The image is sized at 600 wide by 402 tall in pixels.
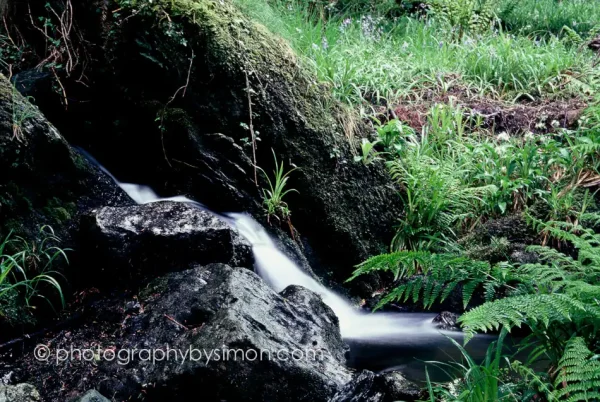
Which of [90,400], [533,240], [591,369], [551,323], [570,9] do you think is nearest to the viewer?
[591,369]

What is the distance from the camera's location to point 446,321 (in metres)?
4.28

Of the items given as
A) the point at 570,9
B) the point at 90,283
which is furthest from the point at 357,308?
the point at 570,9

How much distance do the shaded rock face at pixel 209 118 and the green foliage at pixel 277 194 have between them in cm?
6

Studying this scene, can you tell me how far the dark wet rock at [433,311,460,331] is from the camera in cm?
423

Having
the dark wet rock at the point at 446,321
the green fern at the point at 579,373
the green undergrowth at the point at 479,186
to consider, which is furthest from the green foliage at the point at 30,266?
the green fern at the point at 579,373

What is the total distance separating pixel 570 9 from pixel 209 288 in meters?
8.71

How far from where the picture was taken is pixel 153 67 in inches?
172

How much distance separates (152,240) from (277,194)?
1.08 m

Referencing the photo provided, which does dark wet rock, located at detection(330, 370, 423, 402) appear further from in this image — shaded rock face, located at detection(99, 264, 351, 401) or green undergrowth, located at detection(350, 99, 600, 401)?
green undergrowth, located at detection(350, 99, 600, 401)

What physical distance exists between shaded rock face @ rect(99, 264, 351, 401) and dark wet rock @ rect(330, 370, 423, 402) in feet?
0.91

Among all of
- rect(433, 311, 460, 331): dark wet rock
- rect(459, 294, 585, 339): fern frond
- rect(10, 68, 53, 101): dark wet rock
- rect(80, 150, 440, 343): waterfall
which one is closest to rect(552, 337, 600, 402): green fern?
rect(459, 294, 585, 339): fern frond

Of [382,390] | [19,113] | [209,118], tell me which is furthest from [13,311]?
[382,390]

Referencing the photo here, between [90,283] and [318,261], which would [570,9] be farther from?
[90,283]

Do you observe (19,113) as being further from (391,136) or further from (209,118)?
(391,136)
